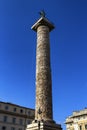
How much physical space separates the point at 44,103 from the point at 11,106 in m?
24.8

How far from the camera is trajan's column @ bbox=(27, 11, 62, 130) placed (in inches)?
663

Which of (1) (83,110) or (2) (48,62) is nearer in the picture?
(2) (48,62)

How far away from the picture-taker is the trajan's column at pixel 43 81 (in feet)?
55.3

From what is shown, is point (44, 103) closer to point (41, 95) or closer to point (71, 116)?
point (41, 95)

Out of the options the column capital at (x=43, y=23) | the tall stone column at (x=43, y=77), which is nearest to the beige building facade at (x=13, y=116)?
the column capital at (x=43, y=23)

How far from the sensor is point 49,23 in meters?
21.6

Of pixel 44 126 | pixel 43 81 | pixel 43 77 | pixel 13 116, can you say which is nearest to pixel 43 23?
pixel 43 77

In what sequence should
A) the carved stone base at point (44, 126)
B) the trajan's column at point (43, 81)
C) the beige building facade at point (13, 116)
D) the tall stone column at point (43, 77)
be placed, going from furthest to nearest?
1. the beige building facade at point (13, 116)
2. the tall stone column at point (43, 77)
3. the trajan's column at point (43, 81)
4. the carved stone base at point (44, 126)

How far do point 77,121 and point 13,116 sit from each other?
11820mm

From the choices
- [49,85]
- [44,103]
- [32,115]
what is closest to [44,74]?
[49,85]

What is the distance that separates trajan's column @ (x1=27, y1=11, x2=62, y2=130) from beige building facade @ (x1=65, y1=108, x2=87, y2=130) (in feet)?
69.0

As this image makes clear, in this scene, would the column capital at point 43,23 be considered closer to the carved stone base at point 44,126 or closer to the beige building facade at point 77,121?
the carved stone base at point 44,126

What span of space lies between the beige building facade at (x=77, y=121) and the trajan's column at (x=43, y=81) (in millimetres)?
21021

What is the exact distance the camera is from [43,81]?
1856cm
